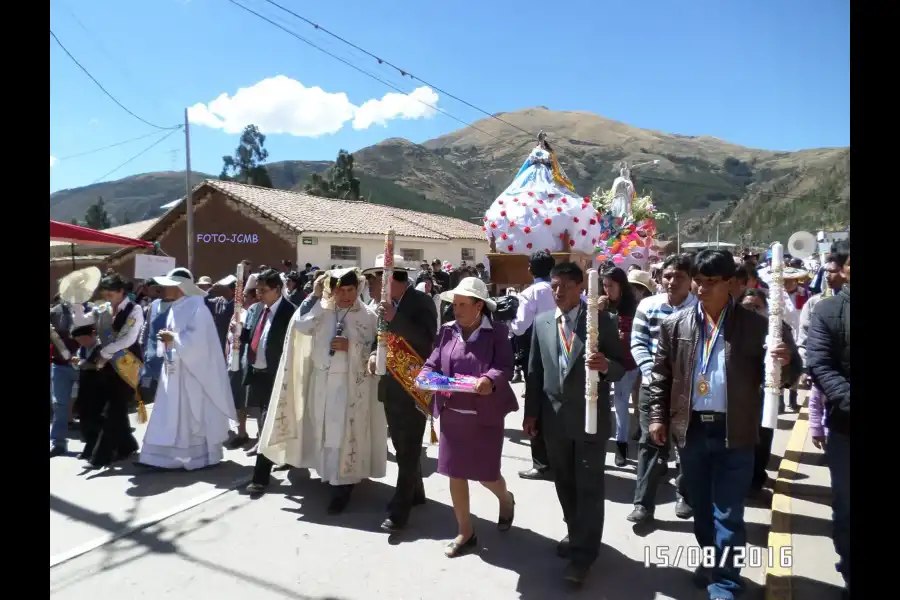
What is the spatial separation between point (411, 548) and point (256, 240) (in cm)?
2124

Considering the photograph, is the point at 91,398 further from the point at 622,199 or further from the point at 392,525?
the point at 622,199

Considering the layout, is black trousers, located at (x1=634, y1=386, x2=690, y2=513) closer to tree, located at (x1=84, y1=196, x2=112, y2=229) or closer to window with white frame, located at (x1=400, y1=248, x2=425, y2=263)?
window with white frame, located at (x1=400, y1=248, x2=425, y2=263)

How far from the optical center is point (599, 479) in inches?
141

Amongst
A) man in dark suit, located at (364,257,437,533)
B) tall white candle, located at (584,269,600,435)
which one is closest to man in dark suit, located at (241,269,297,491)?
man in dark suit, located at (364,257,437,533)

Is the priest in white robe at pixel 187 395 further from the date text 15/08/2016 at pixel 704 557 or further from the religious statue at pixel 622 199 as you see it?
the religious statue at pixel 622 199

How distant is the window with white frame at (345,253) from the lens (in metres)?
24.0

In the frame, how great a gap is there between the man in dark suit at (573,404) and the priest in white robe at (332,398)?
1659 millimetres

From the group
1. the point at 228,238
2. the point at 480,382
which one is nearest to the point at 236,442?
the point at 480,382

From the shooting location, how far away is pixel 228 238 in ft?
80.3

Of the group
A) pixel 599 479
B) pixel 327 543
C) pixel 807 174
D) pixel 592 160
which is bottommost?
pixel 327 543

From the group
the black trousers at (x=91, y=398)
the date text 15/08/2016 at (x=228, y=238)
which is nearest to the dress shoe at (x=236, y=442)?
the black trousers at (x=91, y=398)

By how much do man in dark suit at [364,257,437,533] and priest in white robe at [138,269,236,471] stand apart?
7.20 feet
